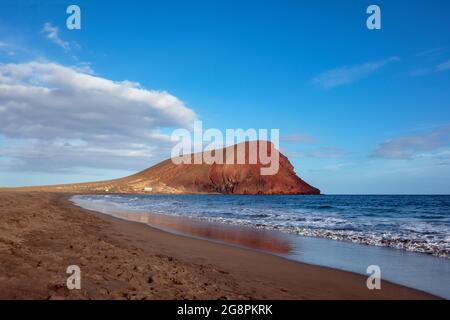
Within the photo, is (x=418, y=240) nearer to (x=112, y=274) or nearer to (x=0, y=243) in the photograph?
(x=112, y=274)

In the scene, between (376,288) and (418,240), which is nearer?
(376,288)

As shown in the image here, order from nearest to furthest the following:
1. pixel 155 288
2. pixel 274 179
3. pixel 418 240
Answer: pixel 155 288
pixel 418 240
pixel 274 179

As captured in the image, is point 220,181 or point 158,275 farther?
point 220,181

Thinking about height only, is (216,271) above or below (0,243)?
below

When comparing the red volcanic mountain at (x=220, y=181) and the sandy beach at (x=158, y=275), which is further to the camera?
the red volcanic mountain at (x=220, y=181)

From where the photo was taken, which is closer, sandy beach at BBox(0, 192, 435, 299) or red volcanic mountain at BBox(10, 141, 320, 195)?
sandy beach at BBox(0, 192, 435, 299)

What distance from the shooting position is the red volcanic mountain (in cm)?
16962

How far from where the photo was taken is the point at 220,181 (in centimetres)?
17875

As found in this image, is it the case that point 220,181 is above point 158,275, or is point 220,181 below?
above

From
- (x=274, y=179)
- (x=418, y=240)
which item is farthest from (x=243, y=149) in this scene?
(x=418, y=240)

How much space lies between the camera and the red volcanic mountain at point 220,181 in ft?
557

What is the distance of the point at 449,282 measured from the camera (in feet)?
27.5

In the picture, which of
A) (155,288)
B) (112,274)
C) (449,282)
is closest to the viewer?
(155,288)
